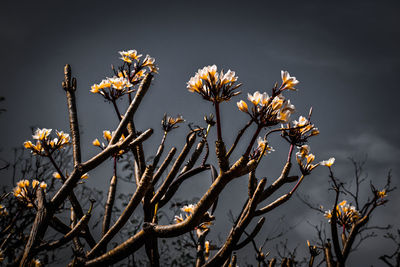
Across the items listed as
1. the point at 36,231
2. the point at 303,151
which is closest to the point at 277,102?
the point at 303,151

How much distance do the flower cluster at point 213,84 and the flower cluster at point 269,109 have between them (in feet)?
0.32

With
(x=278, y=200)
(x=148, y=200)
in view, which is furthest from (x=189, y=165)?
(x=278, y=200)

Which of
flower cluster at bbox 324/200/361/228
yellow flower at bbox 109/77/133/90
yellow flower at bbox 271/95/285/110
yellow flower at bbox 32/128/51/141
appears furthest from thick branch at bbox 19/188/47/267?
flower cluster at bbox 324/200/361/228

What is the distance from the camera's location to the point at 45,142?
1.73 meters

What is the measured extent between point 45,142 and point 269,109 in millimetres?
1389

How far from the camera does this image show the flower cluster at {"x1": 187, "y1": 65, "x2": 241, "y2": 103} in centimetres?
119

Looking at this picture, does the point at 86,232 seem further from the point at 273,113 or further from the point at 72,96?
the point at 273,113

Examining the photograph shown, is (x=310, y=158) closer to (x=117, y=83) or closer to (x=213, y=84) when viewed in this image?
(x=213, y=84)

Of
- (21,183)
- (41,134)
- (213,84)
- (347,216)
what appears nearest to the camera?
(213,84)

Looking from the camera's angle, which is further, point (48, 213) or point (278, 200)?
point (278, 200)

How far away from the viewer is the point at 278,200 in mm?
1687

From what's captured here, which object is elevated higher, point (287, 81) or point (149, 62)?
point (149, 62)

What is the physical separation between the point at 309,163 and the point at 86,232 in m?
1.46

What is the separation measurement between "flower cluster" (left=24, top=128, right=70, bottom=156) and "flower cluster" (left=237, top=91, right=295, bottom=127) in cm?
129
